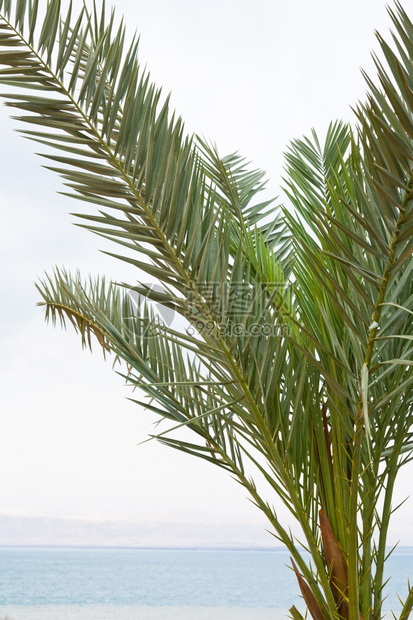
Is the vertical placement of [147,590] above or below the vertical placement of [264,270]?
below

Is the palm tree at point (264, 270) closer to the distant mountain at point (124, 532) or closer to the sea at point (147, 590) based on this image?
the sea at point (147, 590)

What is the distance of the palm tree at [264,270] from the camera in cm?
78

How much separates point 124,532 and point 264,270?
2680 centimetres

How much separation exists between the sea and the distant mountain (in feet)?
6.16

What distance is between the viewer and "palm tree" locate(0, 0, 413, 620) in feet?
2.55

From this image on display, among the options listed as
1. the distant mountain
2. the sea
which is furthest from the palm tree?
the distant mountain

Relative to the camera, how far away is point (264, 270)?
115 centimetres

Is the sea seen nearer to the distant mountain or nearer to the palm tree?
the distant mountain

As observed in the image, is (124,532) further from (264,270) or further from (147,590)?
(264,270)

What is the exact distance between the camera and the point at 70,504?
2436 cm

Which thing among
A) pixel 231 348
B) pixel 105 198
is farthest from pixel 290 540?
pixel 105 198

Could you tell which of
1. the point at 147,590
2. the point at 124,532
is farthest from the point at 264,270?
the point at 124,532

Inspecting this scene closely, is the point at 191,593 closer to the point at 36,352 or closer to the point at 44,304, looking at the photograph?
the point at 36,352

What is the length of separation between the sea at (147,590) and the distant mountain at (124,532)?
1877mm
